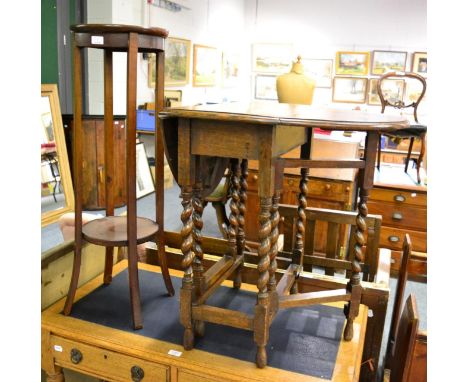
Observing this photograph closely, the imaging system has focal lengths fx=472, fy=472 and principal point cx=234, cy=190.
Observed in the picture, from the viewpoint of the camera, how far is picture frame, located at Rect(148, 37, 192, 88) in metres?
6.94

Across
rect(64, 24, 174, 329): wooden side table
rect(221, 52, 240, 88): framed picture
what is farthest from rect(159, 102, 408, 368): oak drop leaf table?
rect(221, 52, 240, 88): framed picture

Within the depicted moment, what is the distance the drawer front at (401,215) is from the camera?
3.90 m

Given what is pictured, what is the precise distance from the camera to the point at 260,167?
4.73ft

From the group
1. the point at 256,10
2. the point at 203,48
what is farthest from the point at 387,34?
the point at 203,48

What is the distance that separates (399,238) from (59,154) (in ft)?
11.0

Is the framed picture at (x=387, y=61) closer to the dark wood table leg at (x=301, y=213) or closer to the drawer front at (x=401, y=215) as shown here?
the drawer front at (x=401, y=215)

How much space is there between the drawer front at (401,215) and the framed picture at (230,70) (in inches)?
230

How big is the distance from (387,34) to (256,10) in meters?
2.68

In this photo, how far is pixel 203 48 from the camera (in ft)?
26.6

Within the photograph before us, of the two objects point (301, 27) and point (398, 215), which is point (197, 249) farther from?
point (301, 27)

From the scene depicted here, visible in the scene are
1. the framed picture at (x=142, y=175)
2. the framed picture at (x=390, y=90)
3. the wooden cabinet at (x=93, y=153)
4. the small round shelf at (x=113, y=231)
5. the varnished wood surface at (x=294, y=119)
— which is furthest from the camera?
the framed picture at (x=390, y=90)

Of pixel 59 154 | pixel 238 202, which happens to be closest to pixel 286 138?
pixel 238 202

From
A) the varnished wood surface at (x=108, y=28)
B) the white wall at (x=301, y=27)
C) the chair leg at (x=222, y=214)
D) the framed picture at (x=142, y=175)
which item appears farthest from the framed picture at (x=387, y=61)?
the varnished wood surface at (x=108, y=28)

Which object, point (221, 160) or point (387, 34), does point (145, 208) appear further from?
point (387, 34)
